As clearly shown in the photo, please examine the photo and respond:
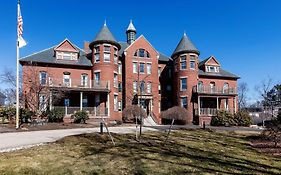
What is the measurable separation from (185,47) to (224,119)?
11995mm

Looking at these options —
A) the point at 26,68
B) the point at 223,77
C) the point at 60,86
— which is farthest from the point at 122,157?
the point at 223,77

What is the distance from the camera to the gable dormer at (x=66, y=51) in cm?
3531

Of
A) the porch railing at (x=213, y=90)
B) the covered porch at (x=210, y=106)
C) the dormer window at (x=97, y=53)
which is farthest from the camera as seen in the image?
the porch railing at (x=213, y=90)

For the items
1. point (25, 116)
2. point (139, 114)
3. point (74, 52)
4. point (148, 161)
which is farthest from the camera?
point (74, 52)

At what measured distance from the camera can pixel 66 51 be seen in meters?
35.7

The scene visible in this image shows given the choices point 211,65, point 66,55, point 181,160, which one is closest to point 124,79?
point 66,55

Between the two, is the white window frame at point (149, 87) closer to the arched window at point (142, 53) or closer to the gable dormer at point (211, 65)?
the arched window at point (142, 53)

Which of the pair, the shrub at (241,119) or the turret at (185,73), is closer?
the shrub at (241,119)

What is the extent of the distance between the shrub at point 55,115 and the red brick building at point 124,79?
151cm

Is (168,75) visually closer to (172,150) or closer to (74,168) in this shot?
(172,150)

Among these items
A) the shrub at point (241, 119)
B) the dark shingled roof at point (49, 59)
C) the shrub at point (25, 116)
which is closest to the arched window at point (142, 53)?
the dark shingled roof at point (49, 59)

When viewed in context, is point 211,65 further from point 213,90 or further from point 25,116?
point 25,116

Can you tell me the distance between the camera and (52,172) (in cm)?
821

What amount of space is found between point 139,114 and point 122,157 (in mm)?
9907
